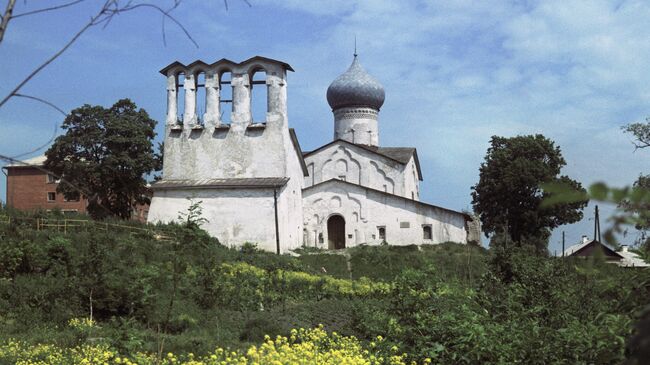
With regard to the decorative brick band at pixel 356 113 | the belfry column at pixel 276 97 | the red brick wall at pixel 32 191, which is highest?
the decorative brick band at pixel 356 113

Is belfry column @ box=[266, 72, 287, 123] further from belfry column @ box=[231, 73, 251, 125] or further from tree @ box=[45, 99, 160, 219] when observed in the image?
tree @ box=[45, 99, 160, 219]

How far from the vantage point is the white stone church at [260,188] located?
2805 centimetres

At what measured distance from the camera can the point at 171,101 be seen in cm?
3036

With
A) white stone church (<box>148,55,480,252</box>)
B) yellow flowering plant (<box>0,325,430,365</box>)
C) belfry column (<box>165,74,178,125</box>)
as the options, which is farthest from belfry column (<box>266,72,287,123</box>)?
yellow flowering plant (<box>0,325,430,365</box>)

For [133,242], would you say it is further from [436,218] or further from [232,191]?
[436,218]

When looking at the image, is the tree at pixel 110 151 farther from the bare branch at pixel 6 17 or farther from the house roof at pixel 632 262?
the bare branch at pixel 6 17

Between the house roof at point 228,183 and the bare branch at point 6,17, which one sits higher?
the house roof at point 228,183

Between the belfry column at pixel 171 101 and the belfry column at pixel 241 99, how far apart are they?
258cm

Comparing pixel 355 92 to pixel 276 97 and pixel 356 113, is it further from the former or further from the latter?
pixel 276 97

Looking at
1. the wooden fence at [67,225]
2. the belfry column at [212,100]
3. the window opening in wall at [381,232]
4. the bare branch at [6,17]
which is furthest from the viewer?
the window opening in wall at [381,232]

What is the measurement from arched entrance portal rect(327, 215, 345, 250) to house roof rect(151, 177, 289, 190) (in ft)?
19.7

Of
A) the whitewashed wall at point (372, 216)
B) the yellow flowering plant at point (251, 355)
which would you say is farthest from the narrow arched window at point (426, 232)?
the yellow flowering plant at point (251, 355)

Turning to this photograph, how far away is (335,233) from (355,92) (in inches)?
379

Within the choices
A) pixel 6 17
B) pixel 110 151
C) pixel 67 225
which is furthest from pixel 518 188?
pixel 6 17
